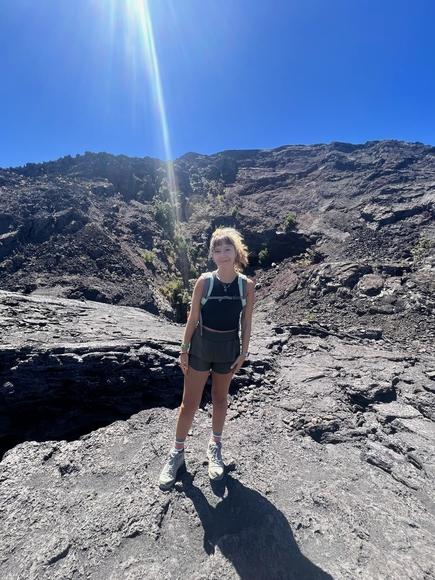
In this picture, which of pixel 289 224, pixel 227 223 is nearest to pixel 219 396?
pixel 289 224

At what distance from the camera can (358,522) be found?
A: 238cm

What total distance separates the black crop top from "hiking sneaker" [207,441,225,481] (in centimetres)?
129

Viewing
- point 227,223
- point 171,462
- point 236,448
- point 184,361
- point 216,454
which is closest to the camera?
point 184,361

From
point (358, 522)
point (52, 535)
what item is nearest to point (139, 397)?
point (52, 535)

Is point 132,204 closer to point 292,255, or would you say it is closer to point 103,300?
point 292,255

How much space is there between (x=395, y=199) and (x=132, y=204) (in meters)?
21.9

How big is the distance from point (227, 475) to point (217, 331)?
1459 millimetres

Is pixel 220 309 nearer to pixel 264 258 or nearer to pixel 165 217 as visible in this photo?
pixel 264 258

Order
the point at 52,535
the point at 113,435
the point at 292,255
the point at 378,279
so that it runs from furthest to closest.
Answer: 1. the point at 292,255
2. the point at 378,279
3. the point at 113,435
4. the point at 52,535

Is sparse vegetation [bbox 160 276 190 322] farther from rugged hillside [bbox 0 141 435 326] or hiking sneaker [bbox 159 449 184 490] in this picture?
hiking sneaker [bbox 159 449 184 490]

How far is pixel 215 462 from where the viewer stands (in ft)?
9.30

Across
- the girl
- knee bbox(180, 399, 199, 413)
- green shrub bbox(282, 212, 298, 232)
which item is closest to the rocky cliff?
the girl

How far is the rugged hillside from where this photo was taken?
1240 centimetres

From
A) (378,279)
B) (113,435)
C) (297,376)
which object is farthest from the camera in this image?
(378,279)
